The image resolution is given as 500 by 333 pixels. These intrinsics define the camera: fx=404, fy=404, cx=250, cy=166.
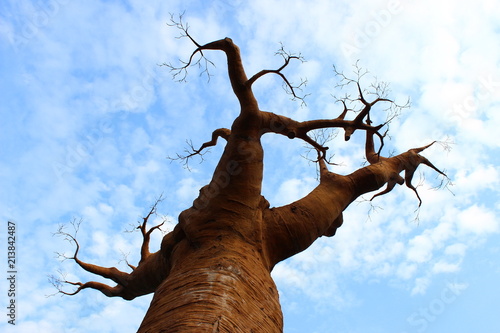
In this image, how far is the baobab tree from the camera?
272 cm

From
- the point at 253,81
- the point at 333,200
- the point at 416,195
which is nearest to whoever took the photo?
the point at 253,81

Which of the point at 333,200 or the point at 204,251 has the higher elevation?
the point at 333,200

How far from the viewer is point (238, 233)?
3734mm

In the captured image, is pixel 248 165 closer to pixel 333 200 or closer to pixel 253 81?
pixel 253 81

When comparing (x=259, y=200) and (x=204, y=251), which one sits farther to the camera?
(x=259, y=200)

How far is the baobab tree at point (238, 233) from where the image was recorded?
2.72 metres

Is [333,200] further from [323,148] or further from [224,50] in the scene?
[224,50]

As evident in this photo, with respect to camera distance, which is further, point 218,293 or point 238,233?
point 238,233

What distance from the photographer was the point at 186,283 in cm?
Result: 297

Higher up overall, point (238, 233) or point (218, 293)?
point (238, 233)

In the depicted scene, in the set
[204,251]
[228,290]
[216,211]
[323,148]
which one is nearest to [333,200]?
[323,148]

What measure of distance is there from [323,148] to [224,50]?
180cm

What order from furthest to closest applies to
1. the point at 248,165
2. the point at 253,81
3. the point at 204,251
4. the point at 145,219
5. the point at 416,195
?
the point at 416,195, the point at 145,219, the point at 253,81, the point at 248,165, the point at 204,251

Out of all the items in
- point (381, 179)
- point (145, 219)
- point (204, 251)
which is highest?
point (145, 219)
